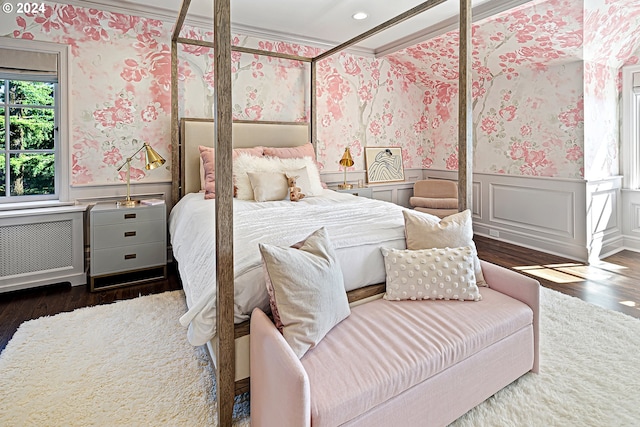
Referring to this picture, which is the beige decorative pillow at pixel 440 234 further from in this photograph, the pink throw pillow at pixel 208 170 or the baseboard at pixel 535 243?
the baseboard at pixel 535 243

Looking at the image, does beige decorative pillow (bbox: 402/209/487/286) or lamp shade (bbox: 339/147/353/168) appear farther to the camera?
lamp shade (bbox: 339/147/353/168)

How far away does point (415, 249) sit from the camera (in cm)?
210

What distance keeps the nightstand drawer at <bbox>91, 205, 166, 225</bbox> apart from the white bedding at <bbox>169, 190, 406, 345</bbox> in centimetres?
33

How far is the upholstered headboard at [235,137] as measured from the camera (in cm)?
365

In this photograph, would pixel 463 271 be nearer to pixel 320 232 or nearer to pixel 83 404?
pixel 320 232

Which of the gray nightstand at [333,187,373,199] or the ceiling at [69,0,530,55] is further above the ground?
the ceiling at [69,0,530,55]

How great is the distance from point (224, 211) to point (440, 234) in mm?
1231

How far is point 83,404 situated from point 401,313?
1.52 m

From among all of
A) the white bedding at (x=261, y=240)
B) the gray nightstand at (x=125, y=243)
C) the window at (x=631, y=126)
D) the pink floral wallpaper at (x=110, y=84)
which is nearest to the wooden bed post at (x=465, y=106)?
the white bedding at (x=261, y=240)

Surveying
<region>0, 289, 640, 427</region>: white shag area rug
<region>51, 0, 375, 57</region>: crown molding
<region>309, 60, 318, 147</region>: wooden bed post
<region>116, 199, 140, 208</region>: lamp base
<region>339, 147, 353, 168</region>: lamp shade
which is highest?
<region>51, 0, 375, 57</region>: crown molding

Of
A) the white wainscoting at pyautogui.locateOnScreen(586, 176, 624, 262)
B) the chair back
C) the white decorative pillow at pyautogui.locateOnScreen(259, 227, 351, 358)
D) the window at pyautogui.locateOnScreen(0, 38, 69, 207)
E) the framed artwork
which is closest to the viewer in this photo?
the white decorative pillow at pyautogui.locateOnScreen(259, 227, 351, 358)

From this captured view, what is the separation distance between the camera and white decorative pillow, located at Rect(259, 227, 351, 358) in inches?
57.1

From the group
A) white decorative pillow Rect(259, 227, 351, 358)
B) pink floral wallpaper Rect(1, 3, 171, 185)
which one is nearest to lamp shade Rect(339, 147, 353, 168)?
pink floral wallpaper Rect(1, 3, 171, 185)

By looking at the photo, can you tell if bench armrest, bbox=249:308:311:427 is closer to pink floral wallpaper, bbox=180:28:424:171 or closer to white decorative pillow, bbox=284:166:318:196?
white decorative pillow, bbox=284:166:318:196
